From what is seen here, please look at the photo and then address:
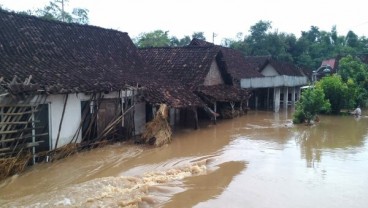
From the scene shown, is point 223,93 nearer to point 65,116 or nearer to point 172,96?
point 172,96

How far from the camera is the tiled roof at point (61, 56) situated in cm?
1174

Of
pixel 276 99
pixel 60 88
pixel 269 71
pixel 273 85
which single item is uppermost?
pixel 269 71

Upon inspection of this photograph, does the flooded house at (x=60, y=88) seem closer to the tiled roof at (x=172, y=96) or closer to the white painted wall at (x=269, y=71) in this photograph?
the tiled roof at (x=172, y=96)

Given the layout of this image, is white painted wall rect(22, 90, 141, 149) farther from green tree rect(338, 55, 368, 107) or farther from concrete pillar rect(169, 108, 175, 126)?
green tree rect(338, 55, 368, 107)

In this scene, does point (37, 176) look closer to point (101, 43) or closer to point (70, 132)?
point (70, 132)

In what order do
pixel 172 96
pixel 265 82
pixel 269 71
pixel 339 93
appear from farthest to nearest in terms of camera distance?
pixel 269 71 < pixel 265 82 < pixel 339 93 < pixel 172 96

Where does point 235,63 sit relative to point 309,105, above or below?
above

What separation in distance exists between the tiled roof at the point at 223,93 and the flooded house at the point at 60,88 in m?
4.31

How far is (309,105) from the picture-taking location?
2156 centimetres

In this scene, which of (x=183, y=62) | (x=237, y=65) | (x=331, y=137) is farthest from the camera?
(x=237, y=65)

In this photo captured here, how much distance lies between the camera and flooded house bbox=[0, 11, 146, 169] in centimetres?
1040

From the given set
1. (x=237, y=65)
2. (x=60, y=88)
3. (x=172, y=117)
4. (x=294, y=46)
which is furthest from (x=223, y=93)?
(x=294, y=46)

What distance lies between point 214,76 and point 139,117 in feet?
26.5

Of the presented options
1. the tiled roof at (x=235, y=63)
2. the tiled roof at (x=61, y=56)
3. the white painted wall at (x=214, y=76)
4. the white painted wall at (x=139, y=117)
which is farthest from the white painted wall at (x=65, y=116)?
the tiled roof at (x=235, y=63)
